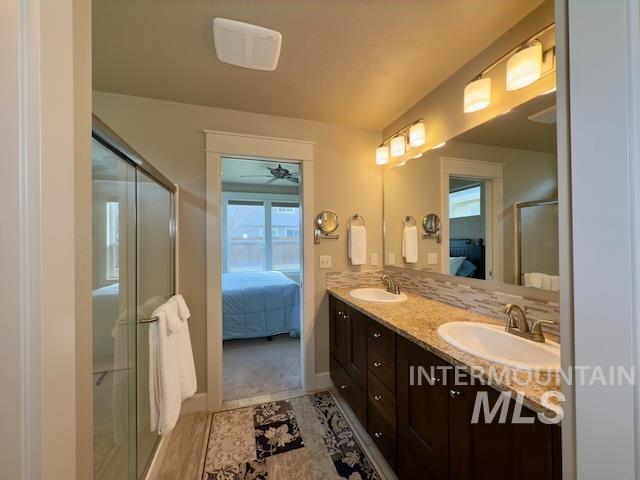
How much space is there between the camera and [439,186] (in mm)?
1835

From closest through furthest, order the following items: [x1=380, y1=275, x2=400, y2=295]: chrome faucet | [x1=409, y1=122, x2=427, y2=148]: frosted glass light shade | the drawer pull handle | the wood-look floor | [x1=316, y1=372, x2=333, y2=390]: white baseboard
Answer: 1. the drawer pull handle
2. the wood-look floor
3. [x1=409, y1=122, x2=427, y2=148]: frosted glass light shade
4. [x1=380, y1=275, x2=400, y2=295]: chrome faucet
5. [x1=316, y1=372, x2=333, y2=390]: white baseboard

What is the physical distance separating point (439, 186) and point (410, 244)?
533mm

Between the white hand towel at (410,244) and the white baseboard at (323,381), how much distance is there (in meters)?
1.27

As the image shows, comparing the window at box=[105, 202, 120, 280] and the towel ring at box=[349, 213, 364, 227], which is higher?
the towel ring at box=[349, 213, 364, 227]

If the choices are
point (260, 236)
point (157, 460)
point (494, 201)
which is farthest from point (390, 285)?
point (260, 236)

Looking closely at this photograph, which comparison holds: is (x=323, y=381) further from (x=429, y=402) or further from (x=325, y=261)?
(x=429, y=402)

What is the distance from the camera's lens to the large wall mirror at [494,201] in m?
1.19

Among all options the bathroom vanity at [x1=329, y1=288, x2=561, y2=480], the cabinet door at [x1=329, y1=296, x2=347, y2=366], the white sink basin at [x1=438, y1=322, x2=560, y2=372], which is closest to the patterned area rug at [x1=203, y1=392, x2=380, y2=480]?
the bathroom vanity at [x1=329, y1=288, x2=561, y2=480]

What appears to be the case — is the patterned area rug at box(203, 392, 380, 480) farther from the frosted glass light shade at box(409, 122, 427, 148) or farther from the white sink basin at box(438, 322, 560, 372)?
the frosted glass light shade at box(409, 122, 427, 148)

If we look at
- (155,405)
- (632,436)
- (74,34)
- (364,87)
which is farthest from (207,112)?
(632,436)

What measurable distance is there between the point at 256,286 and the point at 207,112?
2.09 meters

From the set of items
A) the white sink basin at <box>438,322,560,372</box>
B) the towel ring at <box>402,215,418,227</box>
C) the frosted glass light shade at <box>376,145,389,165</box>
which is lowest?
the white sink basin at <box>438,322,560,372</box>

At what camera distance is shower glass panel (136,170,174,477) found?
1.40 meters

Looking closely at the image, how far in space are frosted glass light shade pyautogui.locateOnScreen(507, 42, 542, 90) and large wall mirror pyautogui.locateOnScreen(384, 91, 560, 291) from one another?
105 millimetres
